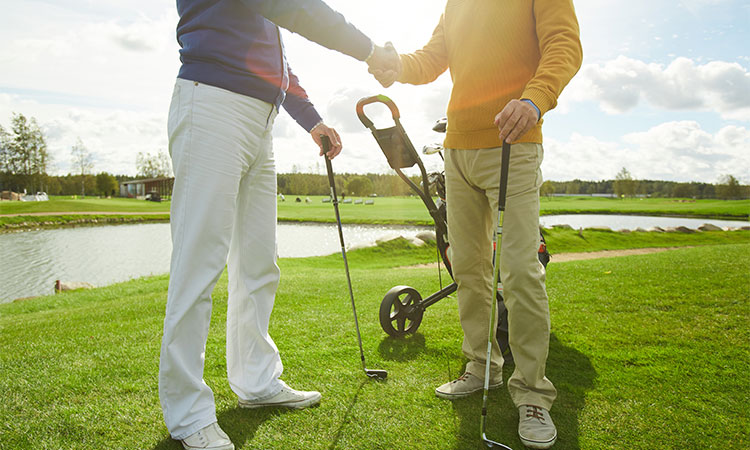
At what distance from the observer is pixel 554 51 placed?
83.5 inches

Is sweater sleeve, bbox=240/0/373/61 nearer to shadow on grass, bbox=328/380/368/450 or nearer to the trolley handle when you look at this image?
the trolley handle

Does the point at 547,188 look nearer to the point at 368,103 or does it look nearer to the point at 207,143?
the point at 368,103

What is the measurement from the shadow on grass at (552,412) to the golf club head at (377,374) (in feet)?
1.59

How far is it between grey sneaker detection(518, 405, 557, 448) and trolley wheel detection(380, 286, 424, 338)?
1.47 metres

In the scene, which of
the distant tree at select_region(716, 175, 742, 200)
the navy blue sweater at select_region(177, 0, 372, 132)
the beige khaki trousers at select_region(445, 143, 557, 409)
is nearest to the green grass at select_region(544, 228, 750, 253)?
the beige khaki trousers at select_region(445, 143, 557, 409)

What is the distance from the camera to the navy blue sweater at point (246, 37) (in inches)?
74.4

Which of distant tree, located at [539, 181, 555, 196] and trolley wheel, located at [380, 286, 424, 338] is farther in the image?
distant tree, located at [539, 181, 555, 196]

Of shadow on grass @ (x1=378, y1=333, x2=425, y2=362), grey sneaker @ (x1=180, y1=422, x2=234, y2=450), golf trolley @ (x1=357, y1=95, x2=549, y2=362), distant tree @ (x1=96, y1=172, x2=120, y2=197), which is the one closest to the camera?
grey sneaker @ (x1=180, y1=422, x2=234, y2=450)

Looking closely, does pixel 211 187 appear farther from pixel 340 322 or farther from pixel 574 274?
pixel 574 274

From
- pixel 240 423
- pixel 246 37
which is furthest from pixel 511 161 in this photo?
pixel 240 423

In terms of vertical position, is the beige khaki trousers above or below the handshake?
below

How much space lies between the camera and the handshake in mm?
2494

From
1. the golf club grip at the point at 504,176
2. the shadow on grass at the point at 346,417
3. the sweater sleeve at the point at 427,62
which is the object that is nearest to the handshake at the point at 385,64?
the sweater sleeve at the point at 427,62

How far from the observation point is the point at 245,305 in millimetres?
2344
